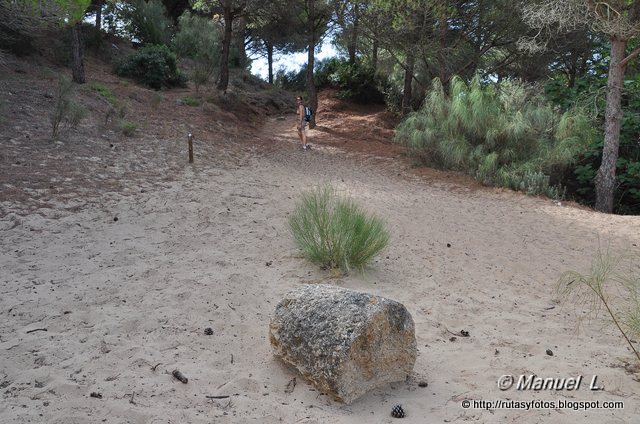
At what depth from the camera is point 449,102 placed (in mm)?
12180

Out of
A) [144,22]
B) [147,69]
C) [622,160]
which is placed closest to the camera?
[622,160]

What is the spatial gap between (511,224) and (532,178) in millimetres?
2598

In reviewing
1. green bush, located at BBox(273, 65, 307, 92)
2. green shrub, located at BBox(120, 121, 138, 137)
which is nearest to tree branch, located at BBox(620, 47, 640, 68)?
green shrub, located at BBox(120, 121, 138, 137)

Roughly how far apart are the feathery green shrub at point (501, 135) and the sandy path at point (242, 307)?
2.15 metres

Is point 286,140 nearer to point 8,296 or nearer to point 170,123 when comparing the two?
point 170,123

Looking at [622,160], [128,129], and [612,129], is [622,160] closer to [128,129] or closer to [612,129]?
[612,129]

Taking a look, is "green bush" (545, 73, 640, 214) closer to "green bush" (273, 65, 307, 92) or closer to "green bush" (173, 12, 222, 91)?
"green bush" (173, 12, 222, 91)

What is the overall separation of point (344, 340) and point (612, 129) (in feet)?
28.8

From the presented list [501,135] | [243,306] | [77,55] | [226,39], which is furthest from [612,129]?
[77,55]

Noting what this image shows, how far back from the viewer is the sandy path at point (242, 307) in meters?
3.04

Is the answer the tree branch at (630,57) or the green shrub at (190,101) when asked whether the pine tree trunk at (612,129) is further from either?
the green shrub at (190,101)

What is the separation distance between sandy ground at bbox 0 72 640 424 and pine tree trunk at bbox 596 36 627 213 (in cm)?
149

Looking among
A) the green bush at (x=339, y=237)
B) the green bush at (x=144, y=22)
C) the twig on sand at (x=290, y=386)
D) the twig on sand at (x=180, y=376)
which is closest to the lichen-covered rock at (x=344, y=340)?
the twig on sand at (x=290, y=386)

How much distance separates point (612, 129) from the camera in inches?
377
